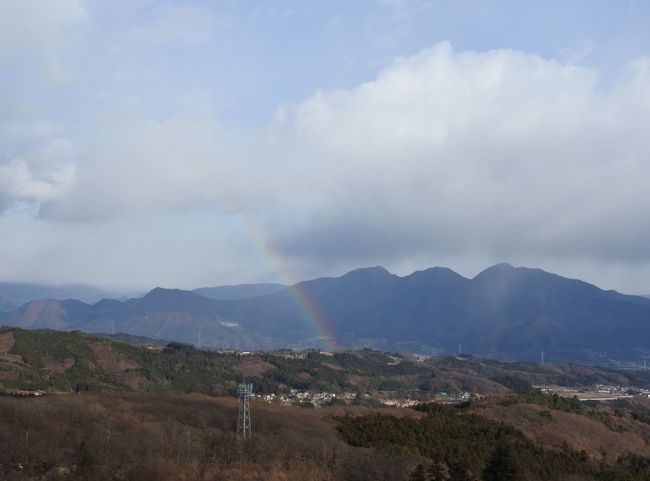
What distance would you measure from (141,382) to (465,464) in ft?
323

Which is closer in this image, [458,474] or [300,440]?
[458,474]

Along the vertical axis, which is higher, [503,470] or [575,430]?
[503,470]

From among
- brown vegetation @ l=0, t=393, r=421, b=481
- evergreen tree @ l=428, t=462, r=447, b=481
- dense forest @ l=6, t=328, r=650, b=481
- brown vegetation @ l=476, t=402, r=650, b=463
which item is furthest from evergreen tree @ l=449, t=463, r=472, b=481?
brown vegetation @ l=476, t=402, r=650, b=463

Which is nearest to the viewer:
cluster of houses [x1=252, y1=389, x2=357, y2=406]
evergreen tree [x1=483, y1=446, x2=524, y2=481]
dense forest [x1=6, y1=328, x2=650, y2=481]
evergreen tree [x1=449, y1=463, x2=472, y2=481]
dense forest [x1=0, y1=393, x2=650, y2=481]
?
dense forest [x1=0, y1=393, x2=650, y2=481]

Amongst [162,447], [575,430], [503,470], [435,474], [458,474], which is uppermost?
[162,447]

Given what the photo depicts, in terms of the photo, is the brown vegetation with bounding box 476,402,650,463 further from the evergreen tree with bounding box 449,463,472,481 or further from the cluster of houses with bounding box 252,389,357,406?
the cluster of houses with bounding box 252,389,357,406

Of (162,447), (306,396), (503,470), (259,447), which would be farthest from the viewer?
(306,396)

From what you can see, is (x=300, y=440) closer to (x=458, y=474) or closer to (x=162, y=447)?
(x=162, y=447)

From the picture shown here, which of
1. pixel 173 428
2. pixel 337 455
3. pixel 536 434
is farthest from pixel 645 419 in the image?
pixel 173 428

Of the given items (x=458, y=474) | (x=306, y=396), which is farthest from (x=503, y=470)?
(x=306, y=396)

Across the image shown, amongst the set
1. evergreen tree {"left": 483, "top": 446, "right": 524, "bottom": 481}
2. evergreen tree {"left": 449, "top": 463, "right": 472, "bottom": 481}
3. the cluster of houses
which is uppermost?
evergreen tree {"left": 483, "top": 446, "right": 524, "bottom": 481}

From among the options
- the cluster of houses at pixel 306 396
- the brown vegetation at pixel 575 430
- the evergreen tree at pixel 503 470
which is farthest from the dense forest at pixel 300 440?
the cluster of houses at pixel 306 396

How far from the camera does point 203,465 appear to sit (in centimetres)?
5925

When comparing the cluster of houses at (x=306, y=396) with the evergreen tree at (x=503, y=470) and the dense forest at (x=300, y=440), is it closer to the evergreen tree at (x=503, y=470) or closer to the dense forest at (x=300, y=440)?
the dense forest at (x=300, y=440)
